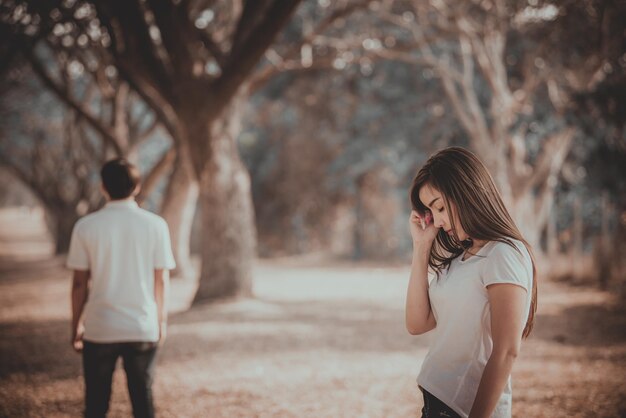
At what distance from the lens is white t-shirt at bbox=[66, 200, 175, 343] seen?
3.24 meters

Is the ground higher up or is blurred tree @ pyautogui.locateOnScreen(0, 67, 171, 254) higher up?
blurred tree @ pyautogui.locateOnScreen(0, 67, 171, 254)

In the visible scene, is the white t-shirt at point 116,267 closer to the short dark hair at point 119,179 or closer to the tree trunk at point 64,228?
the short dark hair at point 119,179

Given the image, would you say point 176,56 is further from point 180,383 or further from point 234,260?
point 180,383

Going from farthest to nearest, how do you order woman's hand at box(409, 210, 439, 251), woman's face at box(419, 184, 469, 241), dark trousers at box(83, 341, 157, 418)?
1. dark trousers at box(83, 341, 157, 418)
2. woman's hand at box(409, 210, 439, 251)
3. woman's face at box(419, 184, 469, 241)

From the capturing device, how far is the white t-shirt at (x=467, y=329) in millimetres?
2145

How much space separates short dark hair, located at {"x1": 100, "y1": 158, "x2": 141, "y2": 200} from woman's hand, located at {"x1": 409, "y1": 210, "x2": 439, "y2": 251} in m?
1.82

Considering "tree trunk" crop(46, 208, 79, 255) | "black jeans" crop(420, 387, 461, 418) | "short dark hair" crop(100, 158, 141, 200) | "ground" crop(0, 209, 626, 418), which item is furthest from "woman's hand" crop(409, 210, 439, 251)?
"tree trunk" crop(46, 208, 79, 255)

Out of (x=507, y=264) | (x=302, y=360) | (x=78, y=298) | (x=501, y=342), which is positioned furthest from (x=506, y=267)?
(x=302, y=360)

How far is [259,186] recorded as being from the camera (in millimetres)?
23203

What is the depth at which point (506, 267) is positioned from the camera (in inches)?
82.0

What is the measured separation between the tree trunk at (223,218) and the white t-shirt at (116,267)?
6.41 metres

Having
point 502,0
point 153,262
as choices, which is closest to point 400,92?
point 502,0

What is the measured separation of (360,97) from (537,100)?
233 inches

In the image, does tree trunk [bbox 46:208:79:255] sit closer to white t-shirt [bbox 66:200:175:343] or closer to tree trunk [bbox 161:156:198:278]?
tree trunk [bbox 161:156:198:278]
